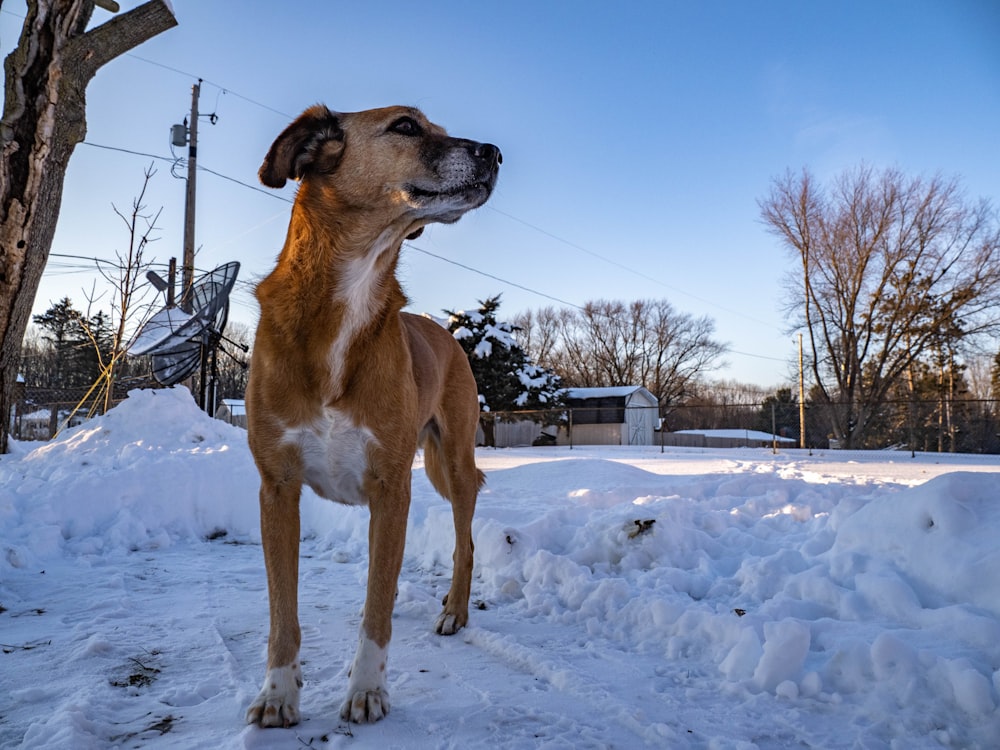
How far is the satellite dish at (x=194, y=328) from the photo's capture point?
43.1 ft

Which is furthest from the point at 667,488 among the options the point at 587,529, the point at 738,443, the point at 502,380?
the point at 738,443

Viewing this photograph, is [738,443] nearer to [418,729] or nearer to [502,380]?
[502,380]

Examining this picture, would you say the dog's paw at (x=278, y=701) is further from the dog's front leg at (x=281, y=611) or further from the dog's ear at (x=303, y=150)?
the dog's ear at (x=303, y=150)

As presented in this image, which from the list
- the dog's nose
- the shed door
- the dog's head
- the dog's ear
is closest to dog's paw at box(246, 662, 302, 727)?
the dog's head

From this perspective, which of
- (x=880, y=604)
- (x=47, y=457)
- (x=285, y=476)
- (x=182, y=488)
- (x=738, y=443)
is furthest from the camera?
(x=738, y=443)

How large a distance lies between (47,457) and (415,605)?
5.72 metres

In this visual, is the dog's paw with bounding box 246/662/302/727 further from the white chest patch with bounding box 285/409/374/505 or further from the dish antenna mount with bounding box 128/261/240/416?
the dish antenna mount with bounding box 128/261/240/416

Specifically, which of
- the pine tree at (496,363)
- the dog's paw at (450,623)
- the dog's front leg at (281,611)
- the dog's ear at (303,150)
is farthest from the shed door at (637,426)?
the dog's front leg at (281,611)

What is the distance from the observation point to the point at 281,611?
2275 millimetres

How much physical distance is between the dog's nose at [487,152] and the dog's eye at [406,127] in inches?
11.9

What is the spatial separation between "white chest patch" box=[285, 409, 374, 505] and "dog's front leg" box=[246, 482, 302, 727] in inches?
5.8

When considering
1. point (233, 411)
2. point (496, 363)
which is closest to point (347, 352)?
point (496, 363)

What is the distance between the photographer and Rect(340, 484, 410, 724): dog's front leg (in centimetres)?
209

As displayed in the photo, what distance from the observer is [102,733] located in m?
1.95
